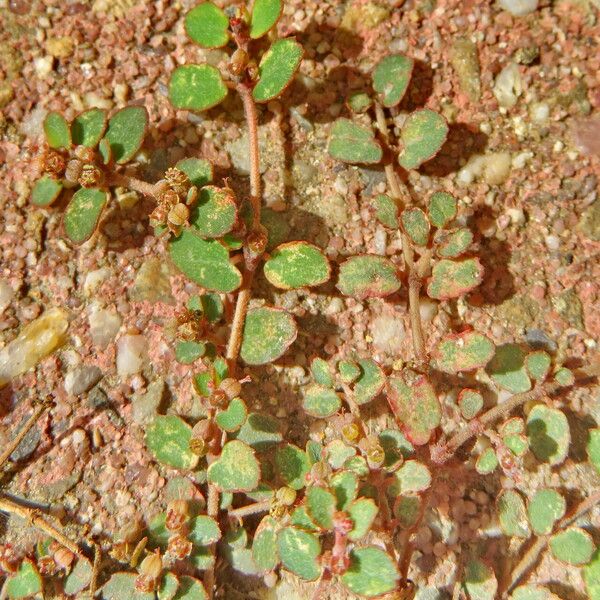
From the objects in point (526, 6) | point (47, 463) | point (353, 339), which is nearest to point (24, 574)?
point (47, 463)

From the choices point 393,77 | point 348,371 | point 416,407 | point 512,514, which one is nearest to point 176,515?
point 348,371

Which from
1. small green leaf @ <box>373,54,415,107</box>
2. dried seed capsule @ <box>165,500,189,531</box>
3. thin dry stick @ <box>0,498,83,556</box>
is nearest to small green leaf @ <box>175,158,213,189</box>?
small green leaf @ <box>373,54,415,107</box>

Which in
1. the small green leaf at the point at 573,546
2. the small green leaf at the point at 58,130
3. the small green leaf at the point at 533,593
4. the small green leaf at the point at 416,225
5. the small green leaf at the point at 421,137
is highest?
the small green leaf at the point at 58,130

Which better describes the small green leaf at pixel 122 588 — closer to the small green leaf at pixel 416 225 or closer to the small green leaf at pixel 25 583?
the small green leaf at pixel 25 583

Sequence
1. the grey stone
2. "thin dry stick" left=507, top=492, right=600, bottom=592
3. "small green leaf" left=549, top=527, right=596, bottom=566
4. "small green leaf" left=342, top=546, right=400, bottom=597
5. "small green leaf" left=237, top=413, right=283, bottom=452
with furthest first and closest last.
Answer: the grey stone, "small green leaf" left=237, top=413, right=283, bottom=452, "thin dry stick" left=507, top=492, right=600, bottom=592, "small green leaf" left=549, top=527, right=596, bottom=566, "small green leaf" left=342, top=546, right=400, bottom=597

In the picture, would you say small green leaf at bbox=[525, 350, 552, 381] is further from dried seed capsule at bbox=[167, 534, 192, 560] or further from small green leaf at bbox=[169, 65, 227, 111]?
small green leaf at bbox=[169, 65, 227, 111]

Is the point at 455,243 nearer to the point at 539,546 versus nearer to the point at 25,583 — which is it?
the point at 539,546

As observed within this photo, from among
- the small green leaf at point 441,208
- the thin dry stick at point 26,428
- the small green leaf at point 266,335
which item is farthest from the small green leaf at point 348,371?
the thin dry stick at point 26,428
